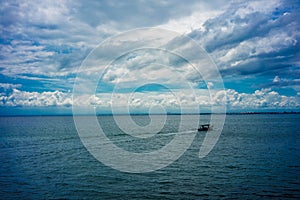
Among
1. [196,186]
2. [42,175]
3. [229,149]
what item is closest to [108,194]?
[196,186]

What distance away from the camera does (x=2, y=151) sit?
58.7 meters

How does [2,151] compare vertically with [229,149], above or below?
below

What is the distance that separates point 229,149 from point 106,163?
1172 inches

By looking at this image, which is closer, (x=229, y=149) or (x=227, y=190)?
(x=227, y=190)

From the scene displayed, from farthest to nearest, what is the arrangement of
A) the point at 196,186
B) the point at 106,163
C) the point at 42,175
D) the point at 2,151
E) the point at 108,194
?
the point at 2,151 → the point at 106,163 → the point at 42,175 → the point at 196,186 → the point at 108,194

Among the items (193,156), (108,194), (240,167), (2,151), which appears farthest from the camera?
(2,151)

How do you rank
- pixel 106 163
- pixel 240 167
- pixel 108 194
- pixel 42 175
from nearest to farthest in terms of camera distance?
1. pixel 108 194
2. pixel 42 175
3. pixel 240 167
4. pixel 106 163

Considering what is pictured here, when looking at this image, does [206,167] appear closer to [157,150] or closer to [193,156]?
[193,156]

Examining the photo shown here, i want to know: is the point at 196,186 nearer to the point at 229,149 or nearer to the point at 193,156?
the point at 193,156

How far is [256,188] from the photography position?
102ft

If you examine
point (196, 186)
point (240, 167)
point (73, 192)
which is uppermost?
point (240, 167)

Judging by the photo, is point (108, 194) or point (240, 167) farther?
point (240, 167)

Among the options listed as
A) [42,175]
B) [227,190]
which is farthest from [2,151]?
[227,190]

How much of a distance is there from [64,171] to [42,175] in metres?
3.41
